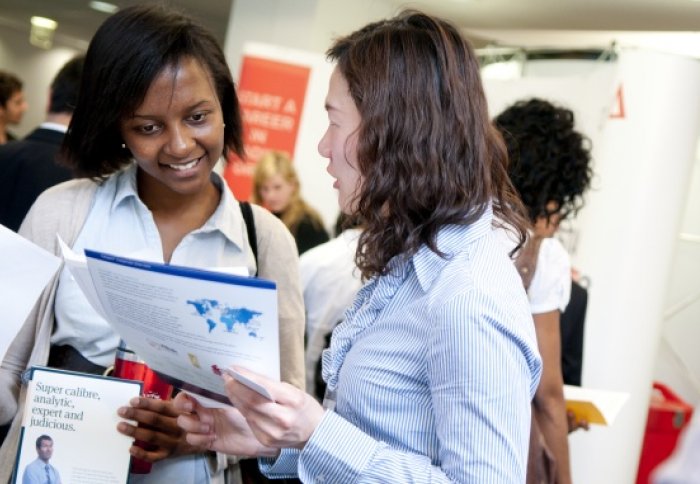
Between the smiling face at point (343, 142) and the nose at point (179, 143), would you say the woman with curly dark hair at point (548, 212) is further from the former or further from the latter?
the smiling face at point (343, 142)

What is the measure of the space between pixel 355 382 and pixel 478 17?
986cm

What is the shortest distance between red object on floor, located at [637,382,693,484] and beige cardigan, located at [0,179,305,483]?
4790mm

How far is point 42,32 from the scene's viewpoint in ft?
51.5

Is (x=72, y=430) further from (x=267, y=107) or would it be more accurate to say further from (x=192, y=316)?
(x=267, y=107)

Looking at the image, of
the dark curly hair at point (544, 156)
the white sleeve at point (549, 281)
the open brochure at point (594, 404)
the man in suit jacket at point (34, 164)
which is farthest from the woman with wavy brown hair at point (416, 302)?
the man in suit jacket at point (34, 164)

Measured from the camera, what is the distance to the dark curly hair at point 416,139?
4.66 ft

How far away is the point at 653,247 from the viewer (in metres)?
5.03

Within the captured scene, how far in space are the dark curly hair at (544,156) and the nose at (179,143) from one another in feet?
3.78

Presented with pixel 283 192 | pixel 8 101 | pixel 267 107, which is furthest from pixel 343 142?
pixel 8 101

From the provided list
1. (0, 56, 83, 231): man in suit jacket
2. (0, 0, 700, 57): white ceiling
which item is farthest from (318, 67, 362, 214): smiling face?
(0, 0, 700, 57): white ceiling

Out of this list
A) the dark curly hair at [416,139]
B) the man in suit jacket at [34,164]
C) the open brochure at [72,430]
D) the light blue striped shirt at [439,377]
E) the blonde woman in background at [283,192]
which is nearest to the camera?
the light blue striped shirt at [439,377]

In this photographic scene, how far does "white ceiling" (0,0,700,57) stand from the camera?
9305mm

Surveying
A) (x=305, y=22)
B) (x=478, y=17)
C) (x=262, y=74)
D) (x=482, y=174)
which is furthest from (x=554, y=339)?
(x=478, y=17)

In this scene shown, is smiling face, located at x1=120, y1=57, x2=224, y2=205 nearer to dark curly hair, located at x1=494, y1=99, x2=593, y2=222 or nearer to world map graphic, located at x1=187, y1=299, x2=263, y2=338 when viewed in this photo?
world map graphic, located at x1=187, y1=299, x2=263, y2=338
